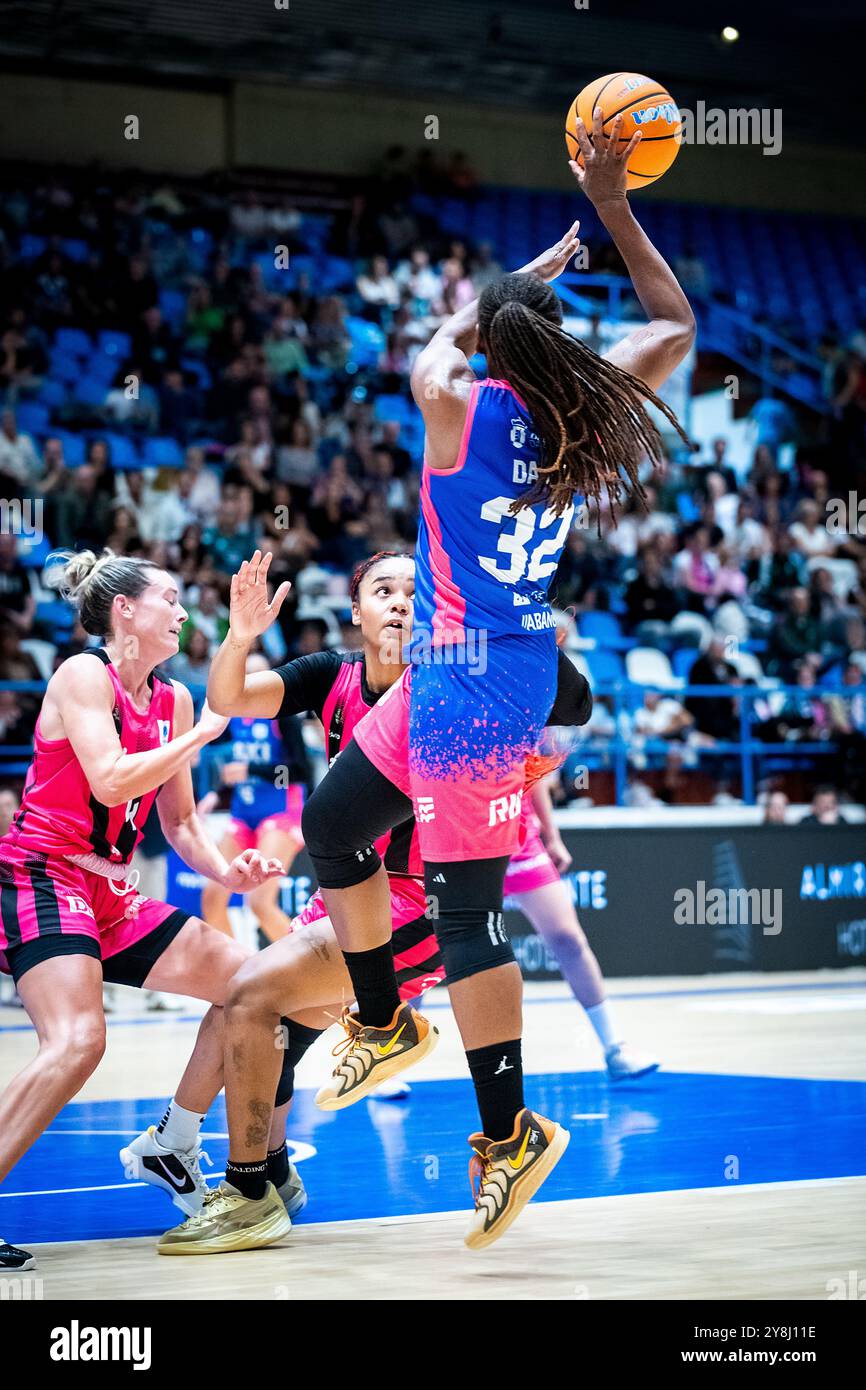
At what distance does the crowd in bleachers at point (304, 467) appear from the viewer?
42.5 feet

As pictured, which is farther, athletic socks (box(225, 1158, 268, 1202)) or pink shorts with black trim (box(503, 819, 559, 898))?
pink shorts with black trim (box(503, 819, 559, 898))

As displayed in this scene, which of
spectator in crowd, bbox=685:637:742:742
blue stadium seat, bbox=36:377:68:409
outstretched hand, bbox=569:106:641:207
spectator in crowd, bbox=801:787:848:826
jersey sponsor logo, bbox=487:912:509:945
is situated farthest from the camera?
blue stadium seat, bbox=36:377:68:409

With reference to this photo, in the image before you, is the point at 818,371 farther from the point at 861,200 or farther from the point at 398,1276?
the point at 398,1276

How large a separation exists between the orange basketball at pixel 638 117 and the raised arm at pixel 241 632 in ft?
4.32

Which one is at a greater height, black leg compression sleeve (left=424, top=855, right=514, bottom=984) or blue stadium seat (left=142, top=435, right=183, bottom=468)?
blue stadium seat (left=142, top=435, right=183, bottom=468)

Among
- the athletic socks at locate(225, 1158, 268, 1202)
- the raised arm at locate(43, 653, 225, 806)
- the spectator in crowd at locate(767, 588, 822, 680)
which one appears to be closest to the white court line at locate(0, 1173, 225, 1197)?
the athletic socks at locate(225, 1158, 268, 1202)

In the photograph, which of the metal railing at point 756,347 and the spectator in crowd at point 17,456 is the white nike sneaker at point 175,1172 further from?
the metal railing at point 756,347

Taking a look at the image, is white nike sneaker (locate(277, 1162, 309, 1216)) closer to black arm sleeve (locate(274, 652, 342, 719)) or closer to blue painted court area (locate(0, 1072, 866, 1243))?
blue painted court area (locate(0, 1072, 866, 1243))

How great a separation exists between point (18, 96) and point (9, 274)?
2.97 metres

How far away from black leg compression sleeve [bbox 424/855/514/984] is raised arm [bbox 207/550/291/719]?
0.71 meters

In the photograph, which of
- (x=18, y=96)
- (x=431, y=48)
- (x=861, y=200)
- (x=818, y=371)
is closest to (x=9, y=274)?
(x=18, y=96)

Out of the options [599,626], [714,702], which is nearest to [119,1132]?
[714,702]

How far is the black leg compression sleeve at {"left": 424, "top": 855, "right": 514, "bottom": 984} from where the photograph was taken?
11.7 feet

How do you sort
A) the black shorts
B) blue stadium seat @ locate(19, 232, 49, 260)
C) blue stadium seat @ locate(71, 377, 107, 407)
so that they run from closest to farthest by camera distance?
the black shorts
blue stadium seat @ locate(71, 377, 107, 407)
blue stadium seat @ locate(19, 232, 49, 260)
